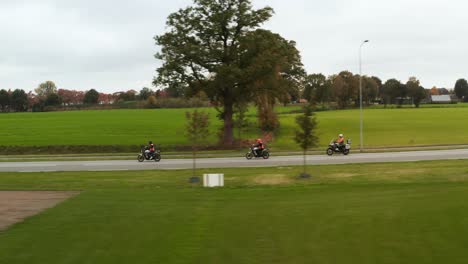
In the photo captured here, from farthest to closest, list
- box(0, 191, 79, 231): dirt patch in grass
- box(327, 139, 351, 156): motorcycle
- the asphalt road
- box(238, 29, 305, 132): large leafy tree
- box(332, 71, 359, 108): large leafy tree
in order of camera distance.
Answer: box(332, 71, 359, 108): large leafy tree
box(238, 29, 305, 132): large leafy tree
box(327, 139, 351, 156): motorcycle
the asphalt road
box(0, 191, 79, 231): dirt patch in grass

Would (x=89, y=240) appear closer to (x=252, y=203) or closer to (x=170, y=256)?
(x=170, y=256)

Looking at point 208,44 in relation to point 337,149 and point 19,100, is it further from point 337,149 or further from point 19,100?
point 19,100

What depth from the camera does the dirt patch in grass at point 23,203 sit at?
13279 mm

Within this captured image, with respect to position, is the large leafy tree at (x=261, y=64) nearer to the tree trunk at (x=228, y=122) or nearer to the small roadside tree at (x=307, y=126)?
the tree trunk at (x=228, y=122)

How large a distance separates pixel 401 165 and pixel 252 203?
49.0 feet

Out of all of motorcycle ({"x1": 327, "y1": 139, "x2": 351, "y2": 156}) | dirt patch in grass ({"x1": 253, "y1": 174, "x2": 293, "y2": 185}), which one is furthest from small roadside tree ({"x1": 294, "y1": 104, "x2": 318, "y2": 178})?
motorcycle ({"x1": 327, "y1": 139, "x2": 351, "y2": 156})

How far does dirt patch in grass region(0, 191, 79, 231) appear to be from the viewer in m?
13.3

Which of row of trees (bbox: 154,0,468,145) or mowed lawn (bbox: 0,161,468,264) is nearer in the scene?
mowed lawn (bbox: 0,161,468,264)

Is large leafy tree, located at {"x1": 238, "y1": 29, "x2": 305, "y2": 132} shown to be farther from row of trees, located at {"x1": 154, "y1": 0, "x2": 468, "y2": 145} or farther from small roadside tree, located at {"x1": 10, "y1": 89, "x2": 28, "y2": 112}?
small roadside tree, located at {"x1": 10, "y1": 89, "x2": 28, "y2": 112}

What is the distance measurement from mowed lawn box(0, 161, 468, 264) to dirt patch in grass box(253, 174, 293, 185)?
10.4ft

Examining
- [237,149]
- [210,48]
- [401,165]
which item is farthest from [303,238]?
[210,48]

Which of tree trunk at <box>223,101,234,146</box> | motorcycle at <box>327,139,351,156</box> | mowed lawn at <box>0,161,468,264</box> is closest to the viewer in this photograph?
mowed lawn at <box>0,161,468,264</box>

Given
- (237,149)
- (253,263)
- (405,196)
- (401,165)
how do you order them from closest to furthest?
(253,263) → (405,196) → (401,165) → (237,149)

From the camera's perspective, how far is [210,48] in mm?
43844
